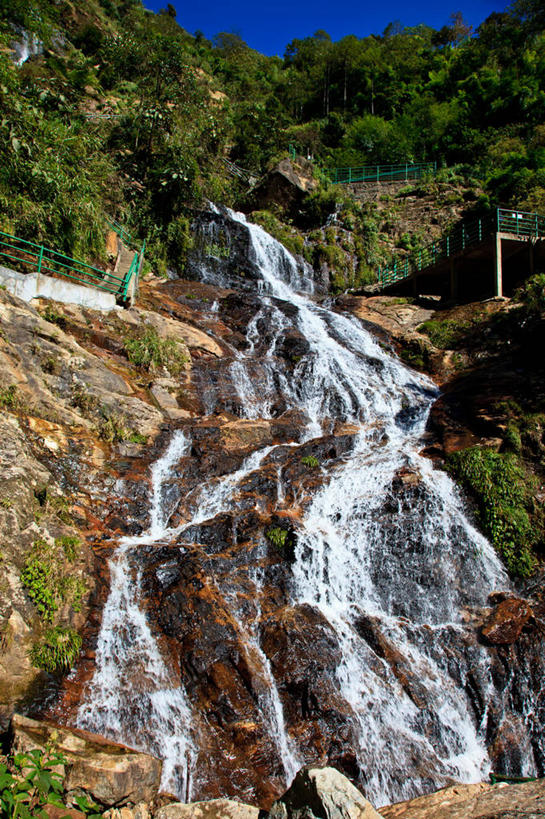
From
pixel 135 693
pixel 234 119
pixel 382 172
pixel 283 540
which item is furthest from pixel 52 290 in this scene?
pixel 382 172

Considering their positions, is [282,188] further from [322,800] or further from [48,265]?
[322,800]

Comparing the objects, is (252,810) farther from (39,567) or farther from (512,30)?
(512,30)

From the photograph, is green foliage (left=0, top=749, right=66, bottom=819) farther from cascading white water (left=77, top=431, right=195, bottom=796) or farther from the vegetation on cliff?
the vegetation on cliff

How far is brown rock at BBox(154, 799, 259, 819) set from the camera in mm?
4377

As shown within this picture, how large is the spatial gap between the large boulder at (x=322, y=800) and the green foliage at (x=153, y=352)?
11.6 meters

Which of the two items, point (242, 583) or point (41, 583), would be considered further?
point (242, 583)

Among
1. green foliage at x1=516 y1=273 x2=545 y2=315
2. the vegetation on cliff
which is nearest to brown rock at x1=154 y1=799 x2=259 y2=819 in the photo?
the vegetation on cliff

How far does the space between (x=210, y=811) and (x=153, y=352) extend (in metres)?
11.9

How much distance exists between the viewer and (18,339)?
11.2 m

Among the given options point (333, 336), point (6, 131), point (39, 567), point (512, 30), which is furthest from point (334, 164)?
point (39, 567)

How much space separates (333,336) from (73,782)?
642 inches

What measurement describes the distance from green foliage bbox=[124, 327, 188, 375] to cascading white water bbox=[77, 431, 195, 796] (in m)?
7.40

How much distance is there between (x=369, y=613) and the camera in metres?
8.76

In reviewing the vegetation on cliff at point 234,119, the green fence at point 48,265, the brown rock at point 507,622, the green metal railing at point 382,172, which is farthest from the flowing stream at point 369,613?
the green metal railing at point 382,172
